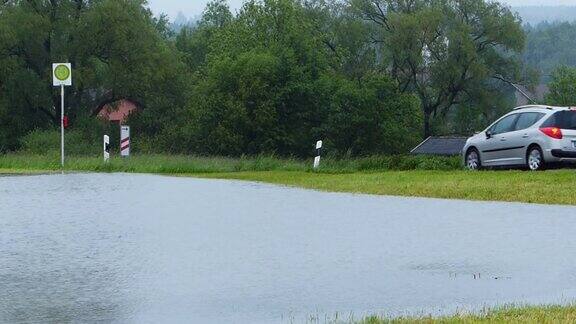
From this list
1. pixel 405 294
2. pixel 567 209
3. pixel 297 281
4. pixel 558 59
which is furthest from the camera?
pixel 558 59

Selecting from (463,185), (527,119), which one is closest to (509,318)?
(463,185)

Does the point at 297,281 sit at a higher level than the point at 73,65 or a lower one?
lower

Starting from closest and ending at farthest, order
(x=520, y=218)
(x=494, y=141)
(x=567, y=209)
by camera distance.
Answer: (x=520, y=218)
(x=567, y=209)
(x=494, y=141)

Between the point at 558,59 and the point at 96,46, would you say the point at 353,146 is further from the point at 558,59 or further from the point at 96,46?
the point at 558,59

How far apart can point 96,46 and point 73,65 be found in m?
2.14

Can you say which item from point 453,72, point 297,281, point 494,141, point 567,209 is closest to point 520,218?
point 567,209

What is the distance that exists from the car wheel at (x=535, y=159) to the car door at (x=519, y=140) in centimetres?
14

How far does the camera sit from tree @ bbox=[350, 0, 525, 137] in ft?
246

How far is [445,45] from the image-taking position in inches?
3014

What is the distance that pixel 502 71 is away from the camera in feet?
261

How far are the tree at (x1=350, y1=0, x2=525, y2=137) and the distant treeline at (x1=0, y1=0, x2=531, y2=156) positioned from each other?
98 mm

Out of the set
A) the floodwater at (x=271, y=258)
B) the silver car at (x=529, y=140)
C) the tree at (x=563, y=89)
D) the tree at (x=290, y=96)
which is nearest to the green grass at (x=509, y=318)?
the floodwater at (x=271, y=258)

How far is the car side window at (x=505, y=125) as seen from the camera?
2543 cm

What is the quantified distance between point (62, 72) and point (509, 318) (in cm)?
2581
